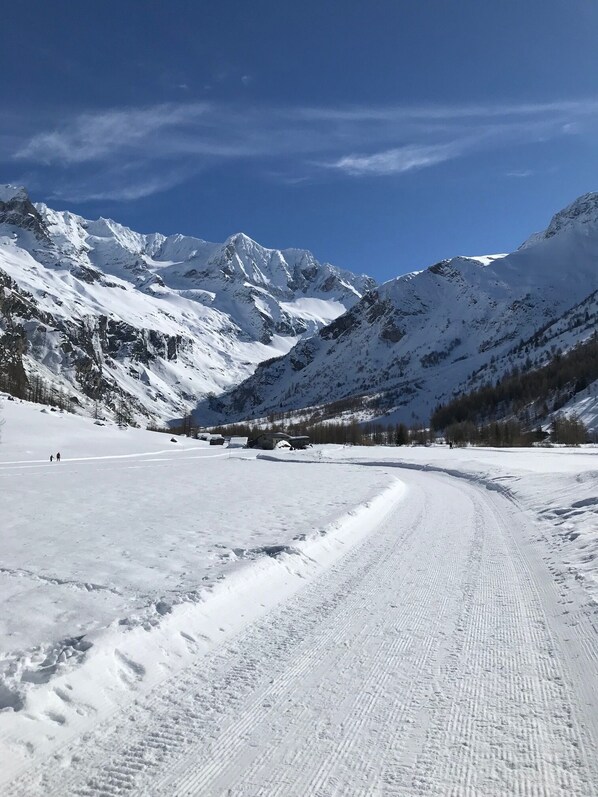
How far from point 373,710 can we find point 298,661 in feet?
3.67

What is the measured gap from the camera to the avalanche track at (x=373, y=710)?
338 cm

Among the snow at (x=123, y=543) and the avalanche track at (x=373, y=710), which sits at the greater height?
the snow at (x=123, y=543)

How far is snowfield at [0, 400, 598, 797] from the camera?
3492 millimetres

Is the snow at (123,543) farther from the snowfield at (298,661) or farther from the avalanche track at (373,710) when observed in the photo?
the avalanche track at (373,710)

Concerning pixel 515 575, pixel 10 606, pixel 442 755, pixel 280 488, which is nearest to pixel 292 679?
pixel 442 755

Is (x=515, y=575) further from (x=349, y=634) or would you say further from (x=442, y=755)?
(x=442, y=755)

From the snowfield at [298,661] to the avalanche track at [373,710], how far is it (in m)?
0.02

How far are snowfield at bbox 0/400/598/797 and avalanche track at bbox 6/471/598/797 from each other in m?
0.02

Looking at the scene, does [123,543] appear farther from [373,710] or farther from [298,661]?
[373,710]

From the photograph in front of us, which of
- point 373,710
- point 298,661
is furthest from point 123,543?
point 373,710

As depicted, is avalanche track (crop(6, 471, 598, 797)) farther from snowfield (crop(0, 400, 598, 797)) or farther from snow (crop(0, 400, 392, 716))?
snow (crop(0, 400, 392, 716))

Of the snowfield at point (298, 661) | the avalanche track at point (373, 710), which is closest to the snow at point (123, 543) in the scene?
the snowfield at point (298, 661)

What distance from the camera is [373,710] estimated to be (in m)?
4.16

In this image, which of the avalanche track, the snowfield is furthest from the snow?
the avalanche track
